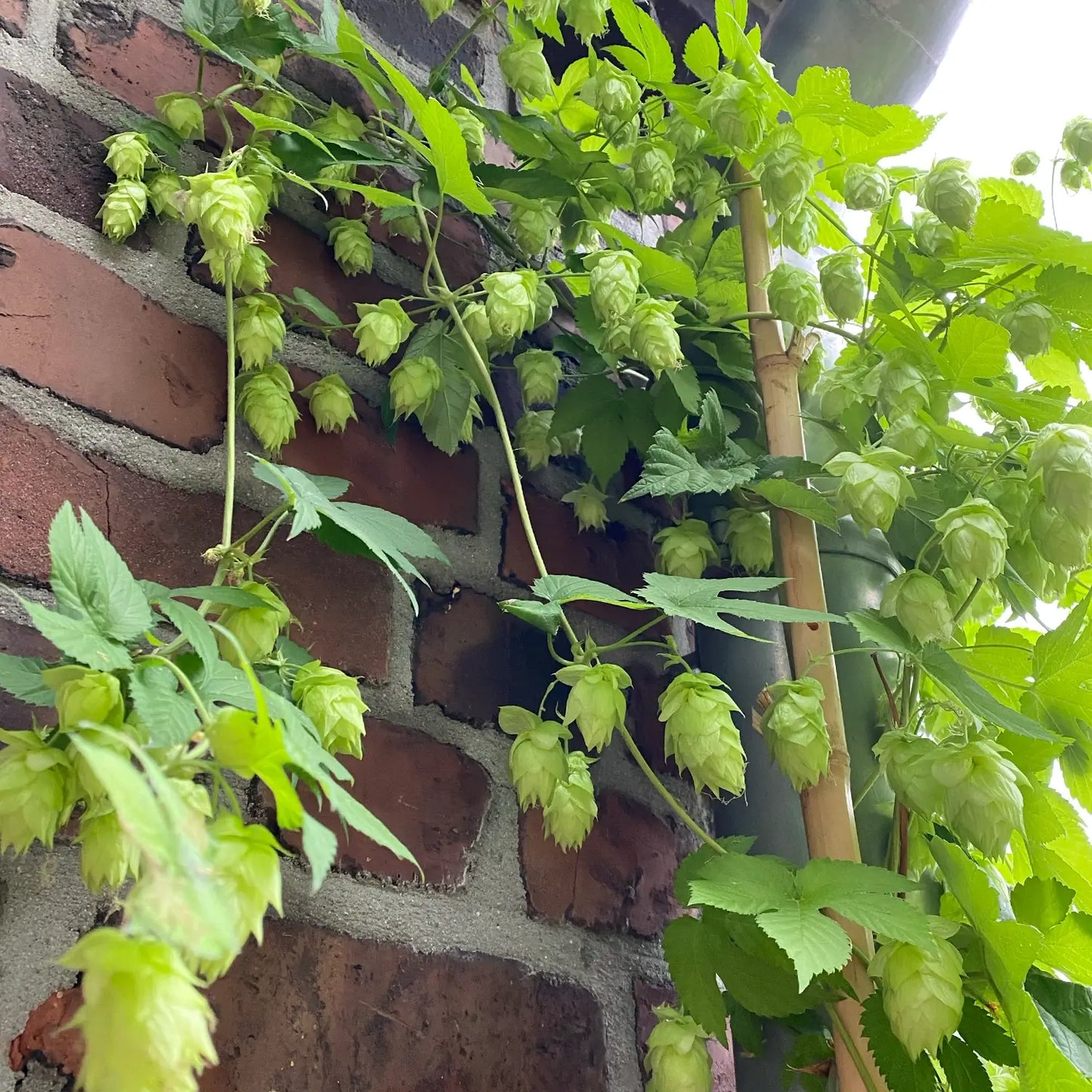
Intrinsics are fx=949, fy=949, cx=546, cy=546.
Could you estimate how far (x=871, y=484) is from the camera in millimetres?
458

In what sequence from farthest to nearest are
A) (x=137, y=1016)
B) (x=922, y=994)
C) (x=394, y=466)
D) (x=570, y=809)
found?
1. (x=394, y=466)
2. (x=570, y=809)
3. (x=922, y=994)
4. (x=137, y=1016)

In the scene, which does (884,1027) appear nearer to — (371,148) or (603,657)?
(603,657)

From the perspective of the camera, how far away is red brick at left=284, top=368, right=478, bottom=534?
1.80ft

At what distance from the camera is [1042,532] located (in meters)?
0.46

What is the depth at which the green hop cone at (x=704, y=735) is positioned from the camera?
0.43 meters

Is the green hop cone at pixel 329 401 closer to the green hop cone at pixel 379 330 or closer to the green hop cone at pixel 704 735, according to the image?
the green hop cone at pixel 379 330

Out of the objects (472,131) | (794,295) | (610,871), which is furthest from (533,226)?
(610,871)

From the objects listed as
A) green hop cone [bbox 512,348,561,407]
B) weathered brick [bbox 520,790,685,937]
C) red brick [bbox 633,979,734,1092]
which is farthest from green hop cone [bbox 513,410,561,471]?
red brick [bbox 633,979,734,1092]

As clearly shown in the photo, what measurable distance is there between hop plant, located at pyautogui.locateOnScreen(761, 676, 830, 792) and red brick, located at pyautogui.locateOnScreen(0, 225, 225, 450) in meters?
0.32

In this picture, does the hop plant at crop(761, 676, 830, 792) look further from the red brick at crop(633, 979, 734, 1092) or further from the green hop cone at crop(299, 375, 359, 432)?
the green hop cone at crop(299, 375, 359, 432)

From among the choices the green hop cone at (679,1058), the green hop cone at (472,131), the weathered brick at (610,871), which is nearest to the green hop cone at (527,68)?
the green hop cone at (472,131)

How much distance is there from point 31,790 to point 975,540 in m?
0.39

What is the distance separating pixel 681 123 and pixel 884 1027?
529 mm

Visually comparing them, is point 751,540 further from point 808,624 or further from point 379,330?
point 379,330
